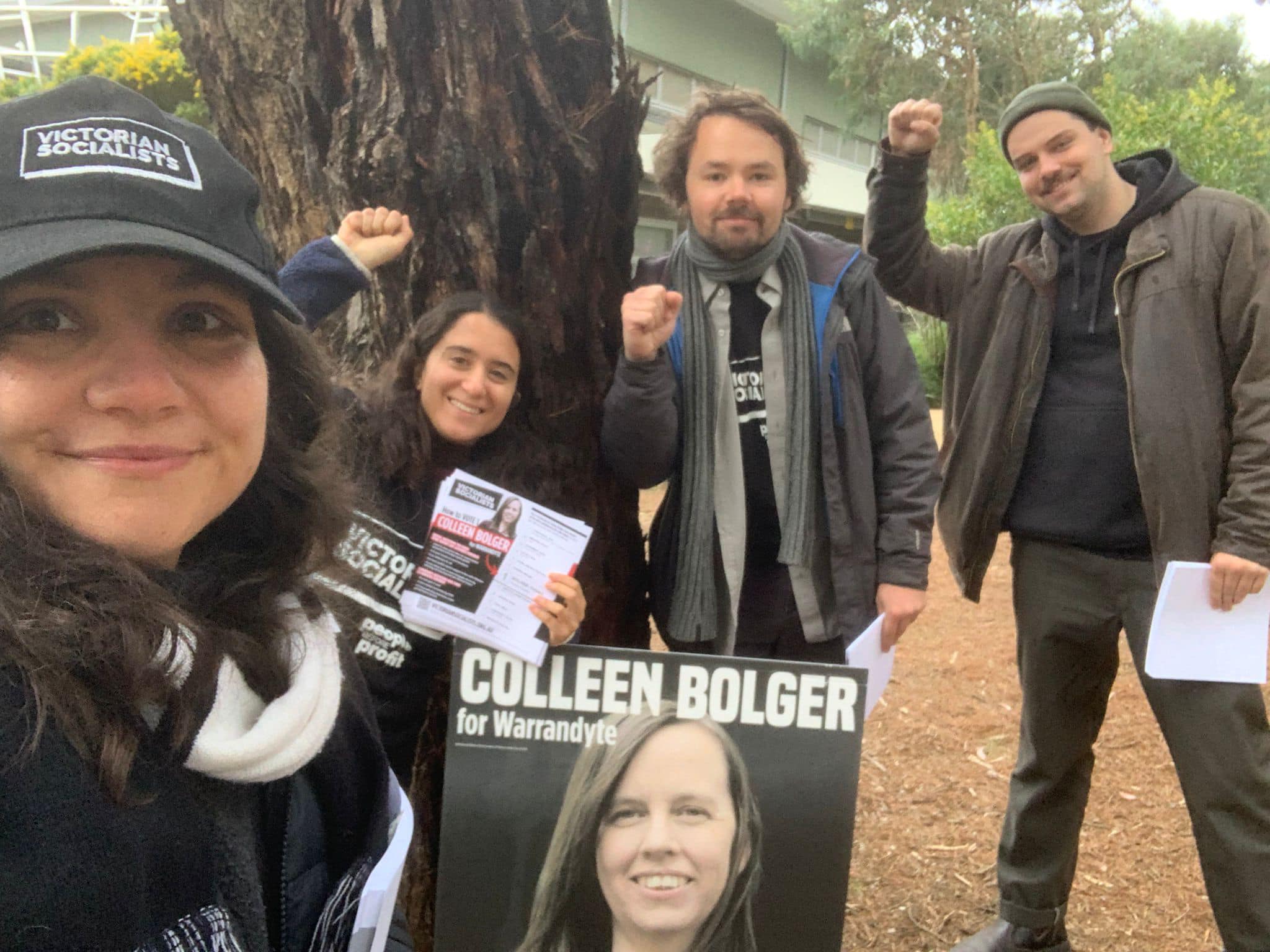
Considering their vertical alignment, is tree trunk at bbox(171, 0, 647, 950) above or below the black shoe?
above

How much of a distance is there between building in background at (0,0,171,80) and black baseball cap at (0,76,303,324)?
21788 millimetres

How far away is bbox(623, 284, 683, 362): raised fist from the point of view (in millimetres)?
2006

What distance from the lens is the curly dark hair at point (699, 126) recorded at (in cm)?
232

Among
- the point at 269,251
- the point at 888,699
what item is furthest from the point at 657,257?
the point at 888,699

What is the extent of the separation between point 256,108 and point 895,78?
904 inches

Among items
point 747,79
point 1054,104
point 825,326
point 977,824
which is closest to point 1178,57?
point 747,79

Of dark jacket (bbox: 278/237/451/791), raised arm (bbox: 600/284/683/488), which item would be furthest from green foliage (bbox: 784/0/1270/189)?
dark jacket (bbox: 278/237/451/791)

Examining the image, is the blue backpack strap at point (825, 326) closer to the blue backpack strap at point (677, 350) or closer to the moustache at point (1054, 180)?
the blue backpack strap at point (677, 350)

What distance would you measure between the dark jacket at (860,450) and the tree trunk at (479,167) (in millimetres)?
175

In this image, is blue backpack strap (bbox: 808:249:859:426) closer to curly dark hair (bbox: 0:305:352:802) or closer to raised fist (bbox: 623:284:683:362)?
raised fist (bbox: 623:284:683:362)

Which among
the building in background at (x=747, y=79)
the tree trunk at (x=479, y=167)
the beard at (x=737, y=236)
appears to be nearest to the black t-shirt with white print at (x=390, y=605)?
the tree trunk at (x=479, y=167)

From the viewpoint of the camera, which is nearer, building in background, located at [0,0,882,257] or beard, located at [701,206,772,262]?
beard, located at [701,206,772,262]

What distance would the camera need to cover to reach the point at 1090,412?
8.45ft

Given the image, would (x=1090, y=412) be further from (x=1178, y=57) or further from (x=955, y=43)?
(x=1178, y=57)
